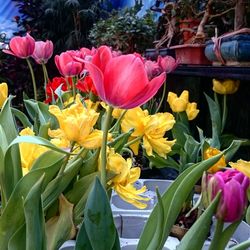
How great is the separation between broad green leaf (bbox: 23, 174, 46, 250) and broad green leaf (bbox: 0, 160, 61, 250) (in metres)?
0.04

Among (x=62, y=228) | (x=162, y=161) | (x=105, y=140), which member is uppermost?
(x=105, y=140)

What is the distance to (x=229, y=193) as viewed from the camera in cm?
38

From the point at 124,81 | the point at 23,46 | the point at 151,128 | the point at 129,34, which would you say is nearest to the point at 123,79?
the point at 124,81

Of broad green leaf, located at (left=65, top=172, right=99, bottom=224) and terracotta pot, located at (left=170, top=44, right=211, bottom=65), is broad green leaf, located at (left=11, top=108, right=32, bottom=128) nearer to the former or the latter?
broad green leaf, located at (left=65, top=172, right=99, bottom=224)

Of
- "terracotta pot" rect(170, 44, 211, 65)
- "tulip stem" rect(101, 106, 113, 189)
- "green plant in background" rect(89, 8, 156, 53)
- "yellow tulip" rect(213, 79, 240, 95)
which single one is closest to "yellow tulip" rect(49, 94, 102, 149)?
"tulip stem" rect(101, 106, 113, 189)

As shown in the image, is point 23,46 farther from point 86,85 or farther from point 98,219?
point 98,219

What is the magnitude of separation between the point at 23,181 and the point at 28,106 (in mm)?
523

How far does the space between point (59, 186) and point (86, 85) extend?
0.44m

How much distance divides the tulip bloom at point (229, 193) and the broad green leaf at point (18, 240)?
0.65 ft

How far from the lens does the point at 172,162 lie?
1.11 metres

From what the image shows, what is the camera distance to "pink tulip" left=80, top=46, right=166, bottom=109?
0.43m

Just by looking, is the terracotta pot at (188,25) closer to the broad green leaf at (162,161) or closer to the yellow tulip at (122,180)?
the broad green leaf at (162,161)

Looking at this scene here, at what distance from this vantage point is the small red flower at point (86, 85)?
93cm

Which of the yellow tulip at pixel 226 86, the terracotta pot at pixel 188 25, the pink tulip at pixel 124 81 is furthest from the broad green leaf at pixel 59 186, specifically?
the terracotta pot at pixel 188 25
